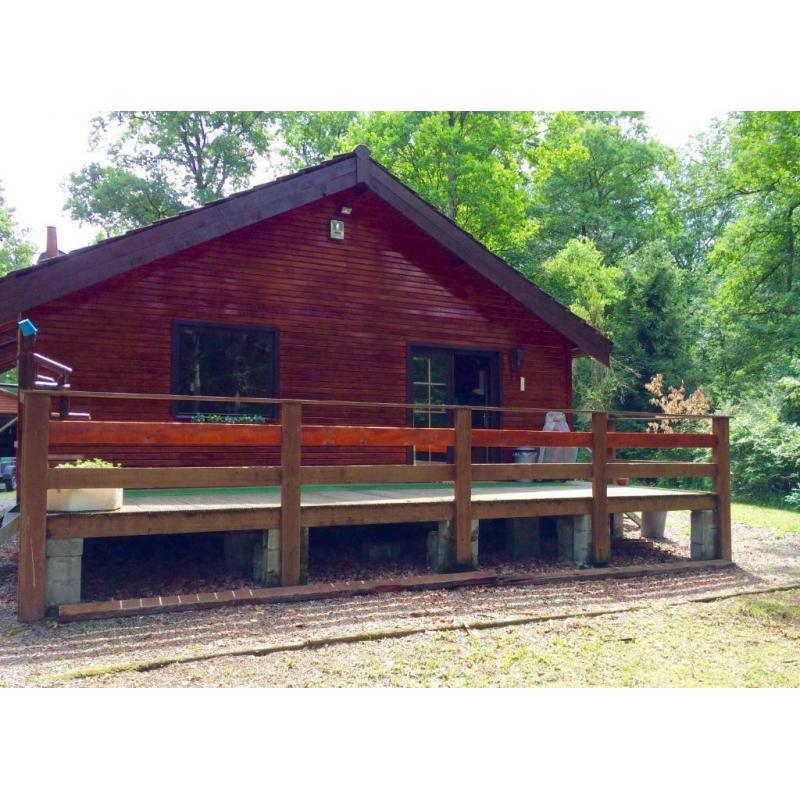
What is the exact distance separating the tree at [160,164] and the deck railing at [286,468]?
797 inches

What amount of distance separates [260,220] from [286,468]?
12.0ft

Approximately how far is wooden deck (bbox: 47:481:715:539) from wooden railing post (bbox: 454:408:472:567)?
78mm

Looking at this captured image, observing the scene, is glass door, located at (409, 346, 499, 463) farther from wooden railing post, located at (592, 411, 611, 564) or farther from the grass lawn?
the grass lawn

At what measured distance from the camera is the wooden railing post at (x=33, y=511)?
4.79 m

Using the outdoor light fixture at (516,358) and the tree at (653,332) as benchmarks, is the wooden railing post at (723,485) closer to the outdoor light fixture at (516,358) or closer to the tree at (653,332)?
the outdoor light fixture at (516,358)

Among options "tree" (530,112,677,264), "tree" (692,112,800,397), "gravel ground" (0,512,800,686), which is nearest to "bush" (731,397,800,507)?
"tree" (692,112,800,397)

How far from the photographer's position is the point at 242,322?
840cm

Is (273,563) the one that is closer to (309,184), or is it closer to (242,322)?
(242,322)

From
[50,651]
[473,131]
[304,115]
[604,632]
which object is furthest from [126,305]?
[304,115]

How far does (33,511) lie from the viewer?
4.83m

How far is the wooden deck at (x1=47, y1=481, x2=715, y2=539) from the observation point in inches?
205

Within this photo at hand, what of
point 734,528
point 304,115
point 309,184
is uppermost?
point 304,115
